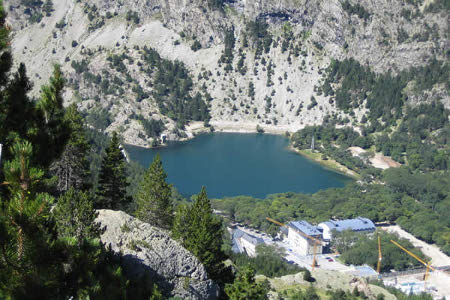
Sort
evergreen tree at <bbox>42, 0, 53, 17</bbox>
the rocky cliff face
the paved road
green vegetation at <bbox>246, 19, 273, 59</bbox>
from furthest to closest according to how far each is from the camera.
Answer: evergreen tree at <bbox>42, 0, 53, 17</bbox> < green vegetation at <bbox>246, 19, 273, 59</bbox> < the rocky cliff face < the paved road

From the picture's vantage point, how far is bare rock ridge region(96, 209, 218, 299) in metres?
17.9

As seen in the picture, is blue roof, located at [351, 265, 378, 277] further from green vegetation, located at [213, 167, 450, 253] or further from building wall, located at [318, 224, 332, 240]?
green vegetation, located at [213, 167, 450, 253]

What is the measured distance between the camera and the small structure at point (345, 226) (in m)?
70.6

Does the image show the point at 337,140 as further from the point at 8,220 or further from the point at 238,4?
the point at 8,220

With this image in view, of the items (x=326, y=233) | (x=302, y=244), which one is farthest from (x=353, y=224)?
(x=302, y=244)

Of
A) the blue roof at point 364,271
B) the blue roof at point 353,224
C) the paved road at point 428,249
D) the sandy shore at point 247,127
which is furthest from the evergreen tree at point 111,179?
the sandy shore at point 247,127

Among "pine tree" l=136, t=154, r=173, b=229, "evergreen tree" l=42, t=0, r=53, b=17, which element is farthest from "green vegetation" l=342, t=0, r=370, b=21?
"pine tree" l=136, t=154, r=173, b=229

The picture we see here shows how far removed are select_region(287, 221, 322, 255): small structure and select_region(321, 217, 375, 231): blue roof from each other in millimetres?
3105

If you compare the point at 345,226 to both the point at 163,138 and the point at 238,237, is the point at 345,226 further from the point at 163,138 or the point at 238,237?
the point at 163,138

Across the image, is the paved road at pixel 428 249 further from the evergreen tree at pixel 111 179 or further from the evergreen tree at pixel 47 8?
the evergreen tree at pixel 47 8

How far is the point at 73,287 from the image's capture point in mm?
8398

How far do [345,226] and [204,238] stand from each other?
5152cm

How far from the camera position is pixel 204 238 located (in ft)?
87.2

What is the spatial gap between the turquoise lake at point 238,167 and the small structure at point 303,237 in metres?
23.4
